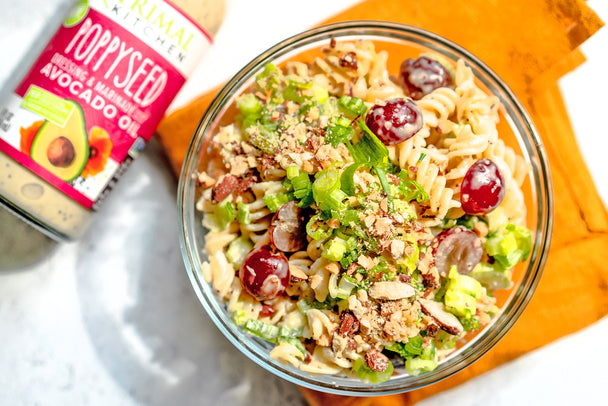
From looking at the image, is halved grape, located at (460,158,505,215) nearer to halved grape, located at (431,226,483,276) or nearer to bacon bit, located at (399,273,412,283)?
halved grape, located at (431,226,483,276)

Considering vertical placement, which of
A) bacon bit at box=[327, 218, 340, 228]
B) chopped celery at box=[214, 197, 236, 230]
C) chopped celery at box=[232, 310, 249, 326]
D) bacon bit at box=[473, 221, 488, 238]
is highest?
bacon bit at box=[473, 221, 488, 238]

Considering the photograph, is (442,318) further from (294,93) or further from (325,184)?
(294,93)

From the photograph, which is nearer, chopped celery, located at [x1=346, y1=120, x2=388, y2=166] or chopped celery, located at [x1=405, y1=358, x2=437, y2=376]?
chopped celery, located at [x1=346, y1=120, x2=388, y2=166]

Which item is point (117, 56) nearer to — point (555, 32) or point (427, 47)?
point (427, 47)

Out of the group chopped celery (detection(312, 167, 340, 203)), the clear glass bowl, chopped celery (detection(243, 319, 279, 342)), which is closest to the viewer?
chopped celery (detection(312, 167, 340, 203))

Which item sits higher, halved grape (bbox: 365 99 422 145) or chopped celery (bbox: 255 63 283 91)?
halved grape (bbox: 365 99 422 145)

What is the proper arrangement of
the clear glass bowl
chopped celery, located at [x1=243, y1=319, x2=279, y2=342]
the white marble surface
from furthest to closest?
the white marble surface
the clear glass bowl
chopped celery, located at [x1=243, y1=319, x2=279, y2=342]

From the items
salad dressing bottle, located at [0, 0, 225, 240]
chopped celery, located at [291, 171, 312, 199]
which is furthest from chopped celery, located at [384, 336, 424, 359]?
salad dressing bottle, located at [0, 0, 225, 240]

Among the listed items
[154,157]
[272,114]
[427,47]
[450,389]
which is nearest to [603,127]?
[427,47]
